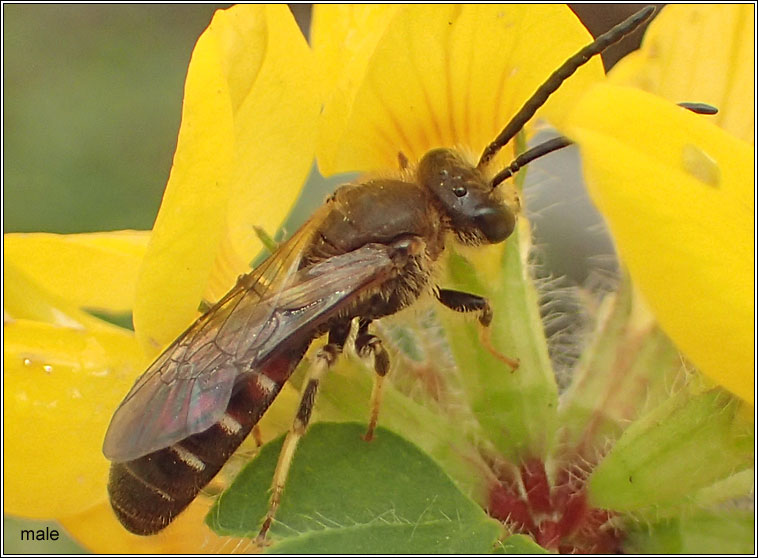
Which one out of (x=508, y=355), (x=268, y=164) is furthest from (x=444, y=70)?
(x=508, y=355)

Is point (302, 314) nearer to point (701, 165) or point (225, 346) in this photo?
point (225, 346)

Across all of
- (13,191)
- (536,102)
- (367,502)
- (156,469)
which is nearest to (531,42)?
(536,102)

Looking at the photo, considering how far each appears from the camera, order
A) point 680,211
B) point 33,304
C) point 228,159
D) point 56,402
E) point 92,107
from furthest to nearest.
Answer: point 92,107, point 33,304, point 56,402, point 228,159, point 680,211

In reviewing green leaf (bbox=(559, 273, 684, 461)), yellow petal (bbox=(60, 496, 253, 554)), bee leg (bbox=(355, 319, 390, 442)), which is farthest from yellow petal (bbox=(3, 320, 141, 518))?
green leaf (bbox=(559, 273, 684, 461))

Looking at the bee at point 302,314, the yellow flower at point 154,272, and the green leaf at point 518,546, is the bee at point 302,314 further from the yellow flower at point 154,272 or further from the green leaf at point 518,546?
the green leaf at point 518,546

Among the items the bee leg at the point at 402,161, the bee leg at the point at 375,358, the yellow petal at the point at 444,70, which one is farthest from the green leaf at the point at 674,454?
the bee leg at the point at 402,161

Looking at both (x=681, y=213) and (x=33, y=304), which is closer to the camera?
(x=681, y=213)

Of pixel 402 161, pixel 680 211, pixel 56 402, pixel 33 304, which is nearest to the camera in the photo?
pixel 680 211
